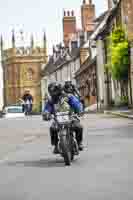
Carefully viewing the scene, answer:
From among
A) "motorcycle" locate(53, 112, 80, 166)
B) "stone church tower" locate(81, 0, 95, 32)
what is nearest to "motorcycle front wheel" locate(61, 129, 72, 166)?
"motorcycle" locate(53, 112, 80, 166)

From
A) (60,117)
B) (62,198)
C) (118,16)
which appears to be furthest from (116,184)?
(118,16)

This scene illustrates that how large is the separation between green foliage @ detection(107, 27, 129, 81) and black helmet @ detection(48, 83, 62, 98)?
44.2m

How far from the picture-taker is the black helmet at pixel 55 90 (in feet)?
47.9

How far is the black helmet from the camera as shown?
14.6 meters

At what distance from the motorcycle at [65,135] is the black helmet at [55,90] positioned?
0.43m

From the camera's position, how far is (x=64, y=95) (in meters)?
14.7

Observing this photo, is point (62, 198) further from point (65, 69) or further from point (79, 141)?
point (65, 69)

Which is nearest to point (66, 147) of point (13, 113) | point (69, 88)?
point (69, 88)

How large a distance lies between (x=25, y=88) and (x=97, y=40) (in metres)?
70.7

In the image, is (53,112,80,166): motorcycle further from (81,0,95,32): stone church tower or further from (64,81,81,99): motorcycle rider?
(81,0,95,32): stone church tower

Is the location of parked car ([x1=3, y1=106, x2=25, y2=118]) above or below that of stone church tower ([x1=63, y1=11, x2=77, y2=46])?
below

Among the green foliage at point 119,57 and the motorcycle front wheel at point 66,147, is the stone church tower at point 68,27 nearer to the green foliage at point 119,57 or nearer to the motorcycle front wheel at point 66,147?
the green foliage at point 119,57

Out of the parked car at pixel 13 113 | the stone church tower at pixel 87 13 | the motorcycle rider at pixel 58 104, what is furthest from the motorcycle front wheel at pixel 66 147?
the stone church tower at pixel 87 13

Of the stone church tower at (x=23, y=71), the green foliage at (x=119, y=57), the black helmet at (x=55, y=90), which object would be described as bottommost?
the black helmet at (x=55, y=90)
